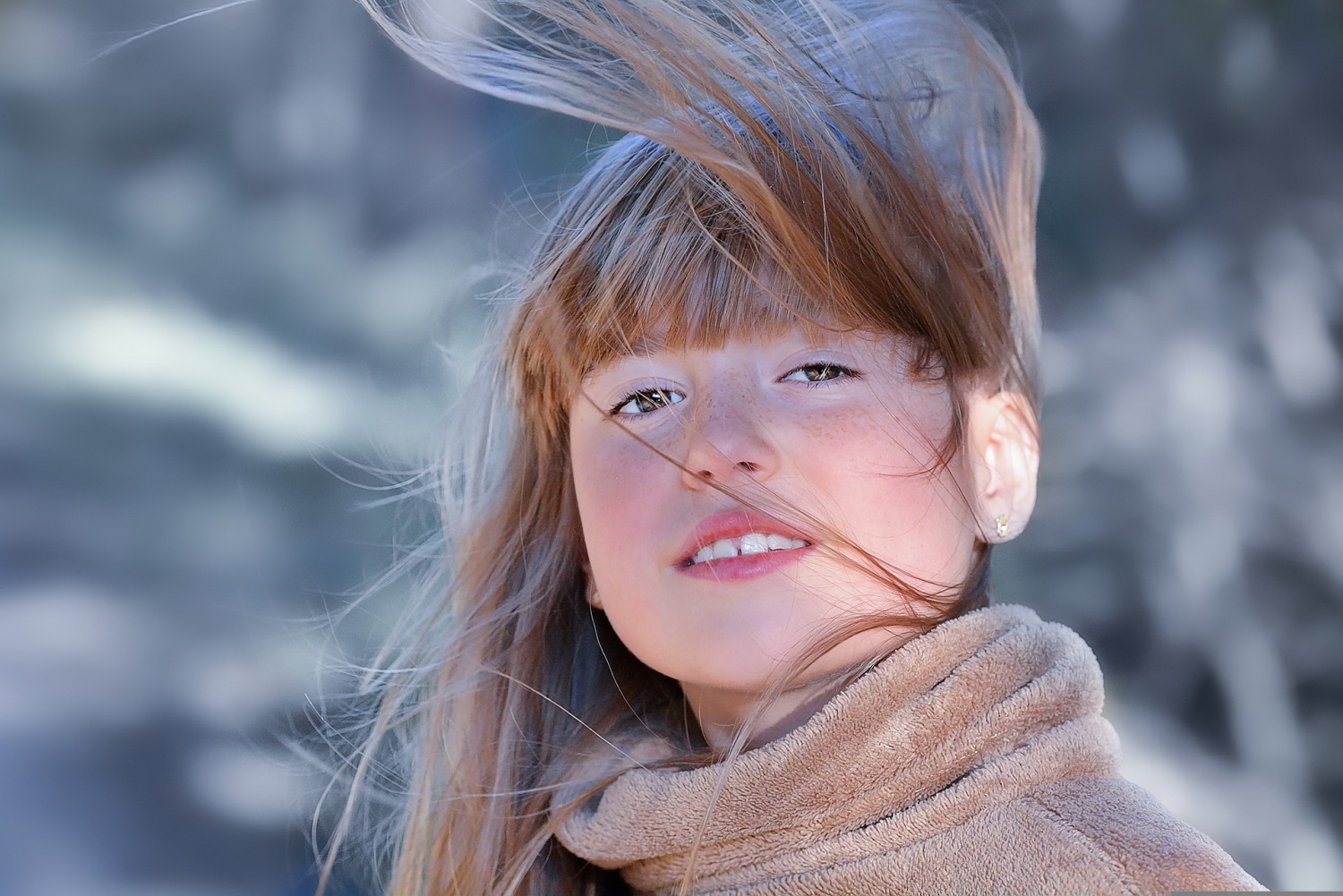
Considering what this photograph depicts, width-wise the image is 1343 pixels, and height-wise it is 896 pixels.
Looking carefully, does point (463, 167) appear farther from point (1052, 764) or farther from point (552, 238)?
point (1052, 764)

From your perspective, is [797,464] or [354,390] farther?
[354,390]

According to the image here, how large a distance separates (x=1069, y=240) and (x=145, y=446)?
35.1 inches

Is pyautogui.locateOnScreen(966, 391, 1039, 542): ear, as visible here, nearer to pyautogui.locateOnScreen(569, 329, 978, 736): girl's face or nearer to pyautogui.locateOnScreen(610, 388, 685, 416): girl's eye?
pyautogui.locateOnScreen(569, 329, 978, 736): girl's face

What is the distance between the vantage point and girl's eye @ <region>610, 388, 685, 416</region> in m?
0.65

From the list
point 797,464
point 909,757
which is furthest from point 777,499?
point 909,757

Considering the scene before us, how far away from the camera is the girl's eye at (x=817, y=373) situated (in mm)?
626

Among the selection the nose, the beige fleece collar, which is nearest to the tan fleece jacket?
the beige fleece collar

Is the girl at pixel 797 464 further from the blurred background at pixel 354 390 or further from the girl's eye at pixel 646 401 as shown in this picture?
the blurred background at pixel 354 390

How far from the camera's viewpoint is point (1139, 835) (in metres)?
0.52

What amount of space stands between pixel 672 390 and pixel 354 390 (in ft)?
1.65

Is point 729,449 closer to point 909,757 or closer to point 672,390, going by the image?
point 672,390

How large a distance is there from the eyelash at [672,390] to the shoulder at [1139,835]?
23 cm

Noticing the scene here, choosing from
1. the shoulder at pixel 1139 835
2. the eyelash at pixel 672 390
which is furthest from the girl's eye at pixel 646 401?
the shoulder at pixel 1139 835

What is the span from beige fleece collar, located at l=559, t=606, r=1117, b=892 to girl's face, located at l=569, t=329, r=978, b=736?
0.14 feet
